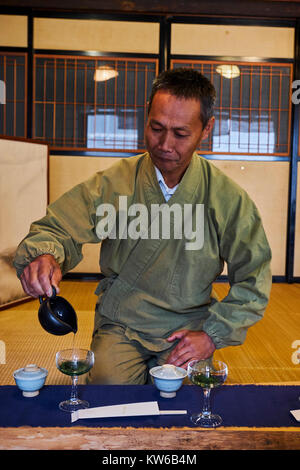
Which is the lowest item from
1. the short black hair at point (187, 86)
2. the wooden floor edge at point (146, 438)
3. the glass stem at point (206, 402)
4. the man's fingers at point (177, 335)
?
the wooden floor edge at point (146, 438)

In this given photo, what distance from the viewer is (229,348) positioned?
319 cm

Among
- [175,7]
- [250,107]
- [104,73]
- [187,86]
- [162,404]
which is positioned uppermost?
[175,7]

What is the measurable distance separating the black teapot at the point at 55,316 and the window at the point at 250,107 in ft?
12.1

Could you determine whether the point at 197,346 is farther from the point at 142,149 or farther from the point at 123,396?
the point at 142,149

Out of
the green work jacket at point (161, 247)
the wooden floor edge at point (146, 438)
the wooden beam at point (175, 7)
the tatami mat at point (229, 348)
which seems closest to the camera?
the wooden floor edge at point (146, 438)

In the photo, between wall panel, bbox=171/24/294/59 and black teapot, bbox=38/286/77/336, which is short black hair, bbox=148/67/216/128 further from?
wall panel, bbox=171/24/294/59

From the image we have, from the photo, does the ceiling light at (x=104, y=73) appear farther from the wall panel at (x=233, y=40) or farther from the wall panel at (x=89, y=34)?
the wall panel at (x=233, y=40)

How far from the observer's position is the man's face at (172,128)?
5.80ft

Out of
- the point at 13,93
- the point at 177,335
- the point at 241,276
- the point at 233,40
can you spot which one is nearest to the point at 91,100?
the point at 13,93

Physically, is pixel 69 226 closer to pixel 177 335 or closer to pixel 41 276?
pixel 41 276

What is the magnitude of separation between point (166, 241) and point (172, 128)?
42cm

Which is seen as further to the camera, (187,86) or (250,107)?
(250,107)

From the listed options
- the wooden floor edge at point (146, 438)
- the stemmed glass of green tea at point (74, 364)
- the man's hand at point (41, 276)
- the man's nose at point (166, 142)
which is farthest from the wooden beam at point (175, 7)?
the wooden floor edge at point (146, 438)

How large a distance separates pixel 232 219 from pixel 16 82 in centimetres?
368
